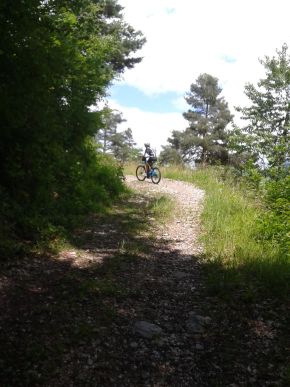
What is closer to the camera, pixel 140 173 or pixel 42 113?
pixel 42 113

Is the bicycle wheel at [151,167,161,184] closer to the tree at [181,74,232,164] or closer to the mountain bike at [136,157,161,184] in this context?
the mountain bike at [136,157,161,184]

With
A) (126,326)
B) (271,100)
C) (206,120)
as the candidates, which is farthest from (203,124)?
(126,326)

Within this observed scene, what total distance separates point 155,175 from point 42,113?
1053 centimetres

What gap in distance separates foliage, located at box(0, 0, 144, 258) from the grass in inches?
120

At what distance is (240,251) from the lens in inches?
269

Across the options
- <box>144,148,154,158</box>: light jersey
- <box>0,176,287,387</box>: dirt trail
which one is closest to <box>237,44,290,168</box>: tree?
<box>144,148,154,158</box>: light jersey

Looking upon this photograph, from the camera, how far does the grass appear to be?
565cm

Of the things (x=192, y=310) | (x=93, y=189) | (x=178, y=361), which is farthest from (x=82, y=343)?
(x=93, y=189)

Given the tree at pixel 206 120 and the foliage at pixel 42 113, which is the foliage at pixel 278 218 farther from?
the tree at pixel 206 120

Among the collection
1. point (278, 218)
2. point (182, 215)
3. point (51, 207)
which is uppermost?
point (278, 218)

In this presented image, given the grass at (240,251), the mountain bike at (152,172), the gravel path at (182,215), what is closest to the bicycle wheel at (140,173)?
the mountain bike at (152,172)

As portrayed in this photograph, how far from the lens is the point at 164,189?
50.8 ft

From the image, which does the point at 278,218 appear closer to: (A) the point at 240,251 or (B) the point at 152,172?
(A) the point at 240,251

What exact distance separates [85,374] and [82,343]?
457 millimetres
